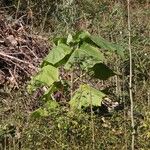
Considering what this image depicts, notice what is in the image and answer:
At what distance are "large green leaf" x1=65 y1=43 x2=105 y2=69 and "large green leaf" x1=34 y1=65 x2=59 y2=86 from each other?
0.20m

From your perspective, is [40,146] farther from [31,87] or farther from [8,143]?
[31,87]

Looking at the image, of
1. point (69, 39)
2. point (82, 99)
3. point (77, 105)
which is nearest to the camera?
point (77, 105)

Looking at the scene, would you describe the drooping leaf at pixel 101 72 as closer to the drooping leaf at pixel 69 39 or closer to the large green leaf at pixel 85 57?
the large green leaf at pixel 85 57

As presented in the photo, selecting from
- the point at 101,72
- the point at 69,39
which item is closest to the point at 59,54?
the point at 69,39

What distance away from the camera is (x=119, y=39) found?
5.70m

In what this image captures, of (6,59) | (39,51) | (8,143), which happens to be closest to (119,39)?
(39,51)

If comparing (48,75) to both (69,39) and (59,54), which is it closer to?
(59,54)

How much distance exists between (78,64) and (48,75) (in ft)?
1.16

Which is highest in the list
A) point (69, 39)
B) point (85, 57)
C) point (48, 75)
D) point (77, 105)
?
point (69, 39)

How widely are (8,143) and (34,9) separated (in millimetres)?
4085

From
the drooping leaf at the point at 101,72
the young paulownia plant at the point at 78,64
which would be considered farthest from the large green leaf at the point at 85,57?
the drooping leaf at the point at 101,72

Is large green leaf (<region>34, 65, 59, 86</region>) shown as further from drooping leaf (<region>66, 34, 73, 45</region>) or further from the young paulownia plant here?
drooping leaf (<region>66, 34, 73, 45</region>)

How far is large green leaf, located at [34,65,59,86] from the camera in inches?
155

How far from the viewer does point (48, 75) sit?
3.95 metres
